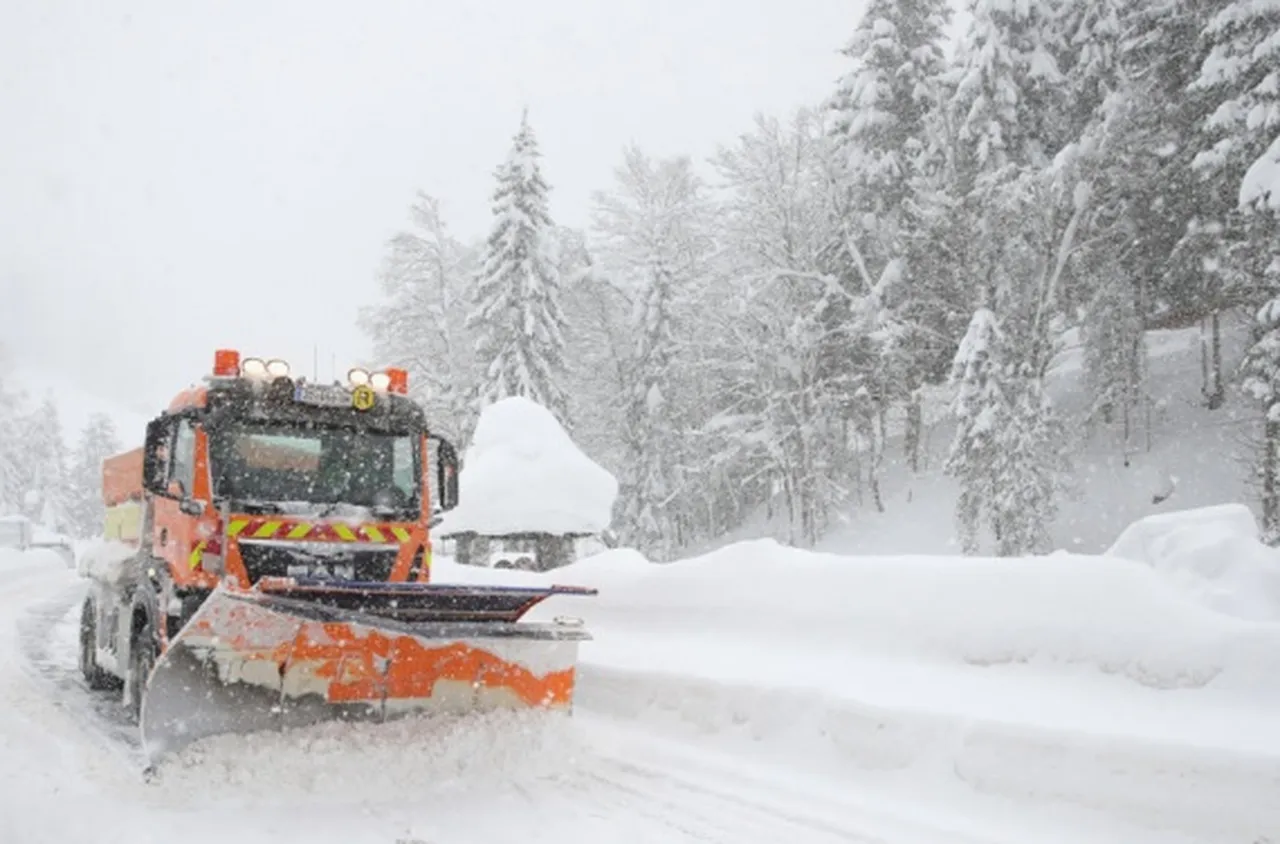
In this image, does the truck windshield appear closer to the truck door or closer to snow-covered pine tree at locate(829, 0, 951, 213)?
the truck door

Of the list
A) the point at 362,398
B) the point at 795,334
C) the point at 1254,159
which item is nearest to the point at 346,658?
the point at 362,398

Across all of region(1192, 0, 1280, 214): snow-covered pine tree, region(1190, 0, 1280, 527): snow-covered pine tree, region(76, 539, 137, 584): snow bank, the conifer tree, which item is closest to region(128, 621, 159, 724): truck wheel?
region(76, 539, 137, 584): snow bank

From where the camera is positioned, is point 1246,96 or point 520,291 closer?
point 1246,96

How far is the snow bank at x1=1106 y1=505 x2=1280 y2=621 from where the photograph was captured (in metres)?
6.29

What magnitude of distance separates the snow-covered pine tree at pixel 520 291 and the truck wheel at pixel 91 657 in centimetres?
2242

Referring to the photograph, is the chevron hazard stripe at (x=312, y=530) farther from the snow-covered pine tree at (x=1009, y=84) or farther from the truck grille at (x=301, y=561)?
the snow-covered pine tree at (x=1009, y=84)

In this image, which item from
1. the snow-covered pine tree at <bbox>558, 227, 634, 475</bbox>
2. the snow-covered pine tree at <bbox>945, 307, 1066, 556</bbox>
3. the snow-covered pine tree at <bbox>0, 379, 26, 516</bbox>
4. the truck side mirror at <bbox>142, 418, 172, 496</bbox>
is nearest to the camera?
the truck side mirror at <bbox>142, 418, 172, 496</bbox>

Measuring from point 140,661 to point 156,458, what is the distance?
1.56m

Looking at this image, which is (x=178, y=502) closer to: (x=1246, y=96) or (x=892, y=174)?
(x=1246, y=96)

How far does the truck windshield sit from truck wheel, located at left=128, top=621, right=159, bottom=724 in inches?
49.4

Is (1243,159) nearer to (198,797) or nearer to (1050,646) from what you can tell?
(1050,646)

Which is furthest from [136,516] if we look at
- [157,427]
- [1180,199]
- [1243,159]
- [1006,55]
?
[1180,199]

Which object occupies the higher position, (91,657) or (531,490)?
(531,490)

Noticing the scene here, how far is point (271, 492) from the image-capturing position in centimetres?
796
